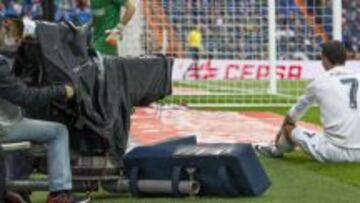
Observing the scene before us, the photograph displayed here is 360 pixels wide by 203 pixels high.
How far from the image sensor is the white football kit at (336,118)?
10172 mm

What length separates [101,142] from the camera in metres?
7.88

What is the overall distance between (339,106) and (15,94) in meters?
4.03

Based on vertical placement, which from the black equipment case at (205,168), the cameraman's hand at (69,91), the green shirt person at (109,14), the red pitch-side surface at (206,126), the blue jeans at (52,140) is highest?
the green shirt person at (109,14)

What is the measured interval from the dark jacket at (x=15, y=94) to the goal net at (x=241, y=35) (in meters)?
12.7

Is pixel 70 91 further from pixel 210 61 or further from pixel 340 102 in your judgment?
pixel 210 61

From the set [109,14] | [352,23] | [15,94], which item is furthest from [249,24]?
[15,94]

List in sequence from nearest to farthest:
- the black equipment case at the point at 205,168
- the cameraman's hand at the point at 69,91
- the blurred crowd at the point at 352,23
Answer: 1. the cameraman's hand at the point at 69,91
2. the black equipment case at the point at 205,168
3. the blurred crowd at the point at 352,23

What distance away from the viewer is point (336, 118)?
10.2 m

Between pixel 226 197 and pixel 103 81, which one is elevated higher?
pixel 103 81

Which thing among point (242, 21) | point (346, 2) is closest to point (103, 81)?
point (242, 21)

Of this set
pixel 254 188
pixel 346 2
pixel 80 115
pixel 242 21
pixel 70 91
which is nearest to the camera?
pixel 70 91

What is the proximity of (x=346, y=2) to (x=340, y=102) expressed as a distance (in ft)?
80.7

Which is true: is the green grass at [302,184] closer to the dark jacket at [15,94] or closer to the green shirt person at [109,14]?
the dark jacket at [15,94]

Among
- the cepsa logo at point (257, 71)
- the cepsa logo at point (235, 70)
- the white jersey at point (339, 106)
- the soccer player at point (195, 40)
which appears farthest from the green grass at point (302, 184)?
the cepsa logo at point (235, 70)
